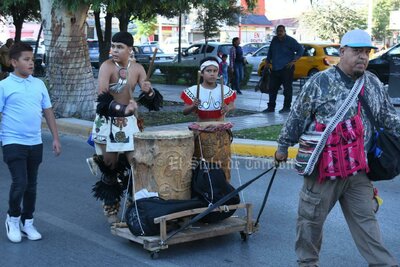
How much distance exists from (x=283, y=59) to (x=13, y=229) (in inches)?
353

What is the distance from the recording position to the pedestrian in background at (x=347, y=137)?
13.4 feet

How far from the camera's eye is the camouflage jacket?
4.11 m

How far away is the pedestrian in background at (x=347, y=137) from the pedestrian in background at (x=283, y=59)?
30.8 ft

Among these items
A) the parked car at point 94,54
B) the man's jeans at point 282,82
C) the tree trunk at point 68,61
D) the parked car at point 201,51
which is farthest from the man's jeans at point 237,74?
the parked car at point 94,54

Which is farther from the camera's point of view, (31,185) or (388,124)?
(31,185)

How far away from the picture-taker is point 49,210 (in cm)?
673

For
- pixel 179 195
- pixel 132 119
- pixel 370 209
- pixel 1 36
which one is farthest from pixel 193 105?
pixel 1 36

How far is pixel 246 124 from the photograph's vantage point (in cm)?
1201

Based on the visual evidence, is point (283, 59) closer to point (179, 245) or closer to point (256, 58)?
point (179, 245)

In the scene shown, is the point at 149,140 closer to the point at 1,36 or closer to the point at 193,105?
the point at 193,105

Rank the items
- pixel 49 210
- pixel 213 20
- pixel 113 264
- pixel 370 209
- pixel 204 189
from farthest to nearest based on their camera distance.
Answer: pixel 213 20 → pixel 49 210 → pixel 204 189 → pixel 113 264 → pixel 370 209

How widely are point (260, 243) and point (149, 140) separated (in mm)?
1316

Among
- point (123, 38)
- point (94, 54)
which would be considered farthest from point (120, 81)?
point (94, 54)

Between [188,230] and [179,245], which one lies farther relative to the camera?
[179,245]
